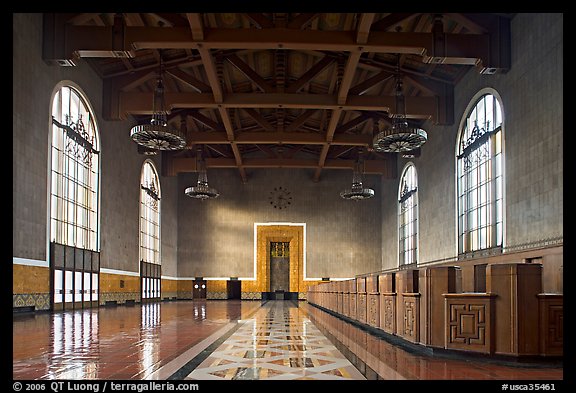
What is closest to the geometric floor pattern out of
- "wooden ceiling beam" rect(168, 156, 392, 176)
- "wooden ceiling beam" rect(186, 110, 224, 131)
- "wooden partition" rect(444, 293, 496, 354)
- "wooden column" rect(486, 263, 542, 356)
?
"wooden partition" rect(444, 293, 496, 354)

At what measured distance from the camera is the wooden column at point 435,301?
635 centimetres

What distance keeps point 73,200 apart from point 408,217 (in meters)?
16.6

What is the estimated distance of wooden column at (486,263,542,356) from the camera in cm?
550

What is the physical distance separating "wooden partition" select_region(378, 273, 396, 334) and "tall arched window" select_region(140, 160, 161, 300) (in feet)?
62.6

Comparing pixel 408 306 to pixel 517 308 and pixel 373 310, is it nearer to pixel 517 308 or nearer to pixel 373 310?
pixel 517 308

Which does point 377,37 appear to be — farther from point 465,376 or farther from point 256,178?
point 256,178

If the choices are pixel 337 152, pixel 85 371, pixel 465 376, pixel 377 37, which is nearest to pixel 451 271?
pixel 465 376

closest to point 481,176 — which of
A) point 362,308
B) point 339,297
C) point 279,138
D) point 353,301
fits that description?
point 339,297

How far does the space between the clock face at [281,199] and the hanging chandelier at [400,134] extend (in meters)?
17.8

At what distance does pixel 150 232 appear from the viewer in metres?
28.2

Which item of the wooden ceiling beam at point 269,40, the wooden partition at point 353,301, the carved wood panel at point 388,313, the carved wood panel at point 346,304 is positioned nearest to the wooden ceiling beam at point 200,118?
the wooden ceiling beam at point 269,40

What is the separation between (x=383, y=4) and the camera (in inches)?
162

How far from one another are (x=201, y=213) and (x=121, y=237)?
11817 millimetres

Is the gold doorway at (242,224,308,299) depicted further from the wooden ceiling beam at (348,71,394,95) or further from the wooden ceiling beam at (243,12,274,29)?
the wooden ceiling beam at (243,12,274,29)
